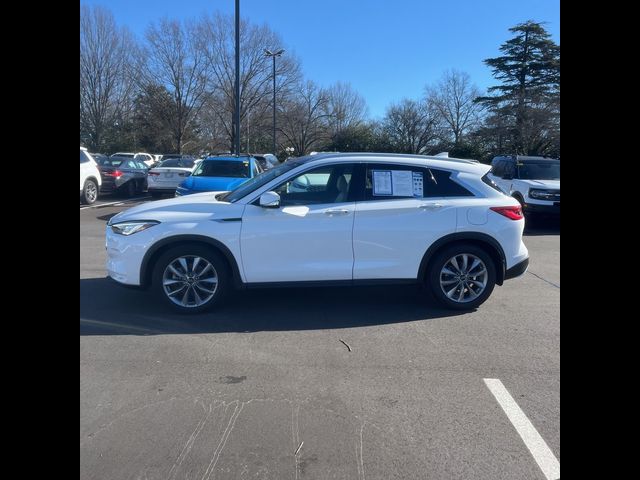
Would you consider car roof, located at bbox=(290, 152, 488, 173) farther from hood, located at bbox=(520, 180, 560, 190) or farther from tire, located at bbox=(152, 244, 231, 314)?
hood, located at bbox=(520, 180, 560, 190)

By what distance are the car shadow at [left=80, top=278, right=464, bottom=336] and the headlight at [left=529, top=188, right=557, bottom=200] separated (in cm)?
774

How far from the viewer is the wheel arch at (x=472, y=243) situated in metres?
5.81

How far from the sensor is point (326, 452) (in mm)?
3119

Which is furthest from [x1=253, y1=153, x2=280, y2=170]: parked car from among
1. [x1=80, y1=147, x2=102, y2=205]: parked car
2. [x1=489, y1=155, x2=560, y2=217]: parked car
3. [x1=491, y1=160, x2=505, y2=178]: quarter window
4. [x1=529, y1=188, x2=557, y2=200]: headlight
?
[x1=529, y1=188, x2=557, y2=200]: headlight

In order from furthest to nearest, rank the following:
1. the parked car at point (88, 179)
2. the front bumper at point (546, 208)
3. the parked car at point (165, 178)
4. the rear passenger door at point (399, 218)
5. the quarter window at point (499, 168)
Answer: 1. the parked car at point (165, 178)
2. the parked car at point (88, 179)
3. the quarter window at point (499, 168)
4. the front bumper at point (546, 208)
5. the rear passenger door at point (399, 218)

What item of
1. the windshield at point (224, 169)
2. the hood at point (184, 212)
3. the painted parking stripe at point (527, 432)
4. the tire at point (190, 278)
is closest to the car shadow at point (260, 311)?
the tire at point (190, 278)

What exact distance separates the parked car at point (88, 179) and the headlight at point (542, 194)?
42.1 feet

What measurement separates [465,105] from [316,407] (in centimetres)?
3600

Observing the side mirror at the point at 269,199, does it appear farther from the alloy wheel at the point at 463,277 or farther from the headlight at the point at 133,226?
the alloy wheel at the point at 463,277

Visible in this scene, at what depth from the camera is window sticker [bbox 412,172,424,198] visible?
5902 millimetres

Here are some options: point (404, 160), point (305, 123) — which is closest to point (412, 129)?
point (305, 123)

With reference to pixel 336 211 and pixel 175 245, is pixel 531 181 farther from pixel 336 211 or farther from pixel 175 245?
pixel 175 245
